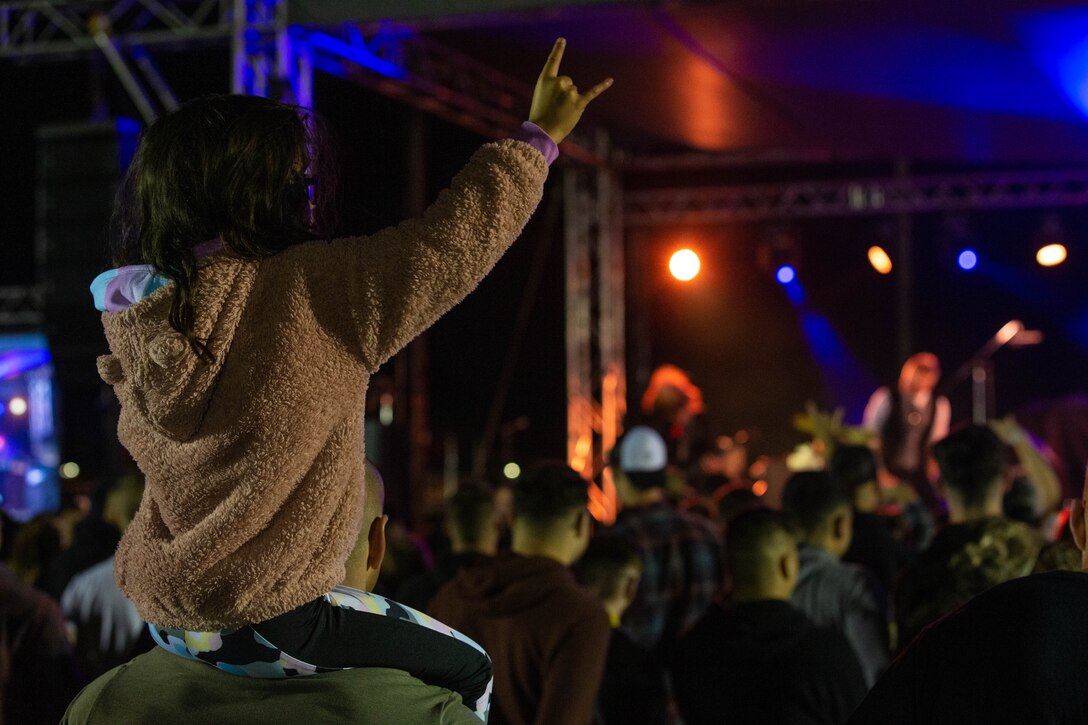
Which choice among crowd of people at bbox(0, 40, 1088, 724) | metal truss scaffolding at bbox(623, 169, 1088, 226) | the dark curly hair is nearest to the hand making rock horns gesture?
crowd of people at bbox(0, 40, 1088, 724)

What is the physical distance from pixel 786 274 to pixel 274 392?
1361 centimetres

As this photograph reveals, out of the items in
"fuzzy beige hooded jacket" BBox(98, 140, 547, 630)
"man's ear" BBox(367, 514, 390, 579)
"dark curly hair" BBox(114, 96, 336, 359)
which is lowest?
"man's ear" BBox(367, 514, 390, 579)

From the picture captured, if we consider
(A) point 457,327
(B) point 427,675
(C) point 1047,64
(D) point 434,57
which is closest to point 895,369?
(A) point 457,327

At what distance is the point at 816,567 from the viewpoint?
3818mm

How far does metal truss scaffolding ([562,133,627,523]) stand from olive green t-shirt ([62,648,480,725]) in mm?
11386

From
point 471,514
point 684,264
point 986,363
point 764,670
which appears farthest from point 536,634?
point 986,363

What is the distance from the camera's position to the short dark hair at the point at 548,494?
11.2 feet

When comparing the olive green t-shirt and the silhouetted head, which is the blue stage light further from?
the olive green t-shirt

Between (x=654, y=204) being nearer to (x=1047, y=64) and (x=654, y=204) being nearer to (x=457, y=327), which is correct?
(x=457, y=327)

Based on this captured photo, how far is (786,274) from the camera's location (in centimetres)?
1462

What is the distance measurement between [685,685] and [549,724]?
1.40 ft

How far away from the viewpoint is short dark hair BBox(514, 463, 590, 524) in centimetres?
341

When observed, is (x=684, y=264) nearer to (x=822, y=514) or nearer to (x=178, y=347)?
(x=822, y=514)

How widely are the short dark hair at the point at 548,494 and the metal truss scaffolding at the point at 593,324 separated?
9.41 m
